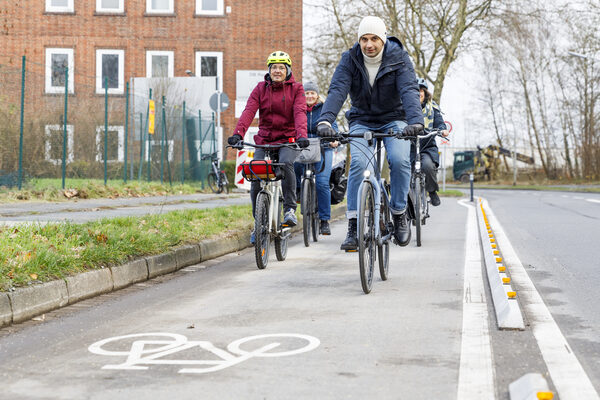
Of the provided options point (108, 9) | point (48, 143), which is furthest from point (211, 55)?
point (48, 143)

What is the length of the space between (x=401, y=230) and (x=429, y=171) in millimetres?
3959

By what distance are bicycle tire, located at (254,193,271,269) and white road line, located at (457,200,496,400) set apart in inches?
74.9

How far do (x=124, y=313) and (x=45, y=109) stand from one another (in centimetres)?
1095

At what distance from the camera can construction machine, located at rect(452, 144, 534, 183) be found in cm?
6188

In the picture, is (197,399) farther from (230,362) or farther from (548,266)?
(548,266)

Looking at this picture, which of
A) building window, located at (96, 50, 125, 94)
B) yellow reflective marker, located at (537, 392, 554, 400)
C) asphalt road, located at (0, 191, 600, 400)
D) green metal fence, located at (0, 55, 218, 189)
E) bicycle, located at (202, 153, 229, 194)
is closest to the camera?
yellow reflective marker, located at (537, 392, 554, 400)

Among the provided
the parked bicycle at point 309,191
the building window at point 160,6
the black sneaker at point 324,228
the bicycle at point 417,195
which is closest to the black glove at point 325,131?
the parked bicycle at point 309,191

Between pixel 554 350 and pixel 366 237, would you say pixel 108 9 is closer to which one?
pixel 366 237

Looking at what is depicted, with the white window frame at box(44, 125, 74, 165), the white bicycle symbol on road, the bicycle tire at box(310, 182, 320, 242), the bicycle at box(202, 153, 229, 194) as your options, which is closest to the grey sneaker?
the bicycle tire at box(310, 182, 320, 242)

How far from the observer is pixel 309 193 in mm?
9781

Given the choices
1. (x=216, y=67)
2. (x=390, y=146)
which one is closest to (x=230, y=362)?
(x=390, y=146)

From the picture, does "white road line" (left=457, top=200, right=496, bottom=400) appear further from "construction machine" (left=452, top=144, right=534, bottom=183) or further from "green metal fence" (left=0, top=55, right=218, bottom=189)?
"construction machine" (left=452, top=144, right=534, bottom=183)

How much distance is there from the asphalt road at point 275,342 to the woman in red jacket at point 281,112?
145 centimetres

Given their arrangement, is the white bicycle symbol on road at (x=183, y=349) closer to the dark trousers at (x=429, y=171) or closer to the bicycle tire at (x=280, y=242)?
the bicycle tire at (x=280, y=242)
